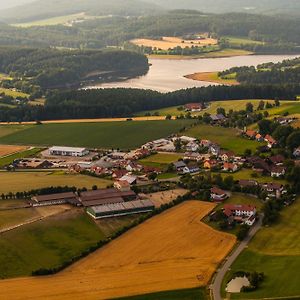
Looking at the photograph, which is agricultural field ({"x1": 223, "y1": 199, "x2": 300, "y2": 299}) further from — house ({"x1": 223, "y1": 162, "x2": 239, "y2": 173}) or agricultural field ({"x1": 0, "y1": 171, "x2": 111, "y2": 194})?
agricultural field ({"x1": 0, "y1": 171, "x2": 111, "y2": 194})

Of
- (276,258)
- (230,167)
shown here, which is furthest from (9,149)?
(276,258)

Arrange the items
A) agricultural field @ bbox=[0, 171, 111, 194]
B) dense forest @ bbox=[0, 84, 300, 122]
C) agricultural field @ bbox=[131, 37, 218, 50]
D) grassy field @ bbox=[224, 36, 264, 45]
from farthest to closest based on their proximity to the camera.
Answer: grassy field @ bbox=[224, 36, 264, 45], agricultural field @ bbox=[131, 37, 218, 50], dense forest @ bbox=[0, 84, 300, 122], agricultural field @ bbox=[0, 171, 111, 194]

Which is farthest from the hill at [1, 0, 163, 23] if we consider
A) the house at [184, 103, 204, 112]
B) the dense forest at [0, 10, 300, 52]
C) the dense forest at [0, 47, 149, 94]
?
the house at [184, 103, 204, 112]

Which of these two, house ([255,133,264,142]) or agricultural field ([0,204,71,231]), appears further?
house ([255,133,264,142])

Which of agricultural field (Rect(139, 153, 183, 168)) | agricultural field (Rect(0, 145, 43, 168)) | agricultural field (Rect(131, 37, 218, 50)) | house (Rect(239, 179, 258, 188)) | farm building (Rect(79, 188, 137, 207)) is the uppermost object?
farm building (Rect(79, 188, 137, 207))

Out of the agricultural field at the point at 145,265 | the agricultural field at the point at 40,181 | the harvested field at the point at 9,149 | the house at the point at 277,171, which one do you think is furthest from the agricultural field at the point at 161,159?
the agricultural field at the point at 145,265

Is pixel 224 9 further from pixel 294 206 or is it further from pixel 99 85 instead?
pixel 294 206

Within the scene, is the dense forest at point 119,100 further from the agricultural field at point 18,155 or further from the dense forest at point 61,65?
the dense forest at point 61,65
